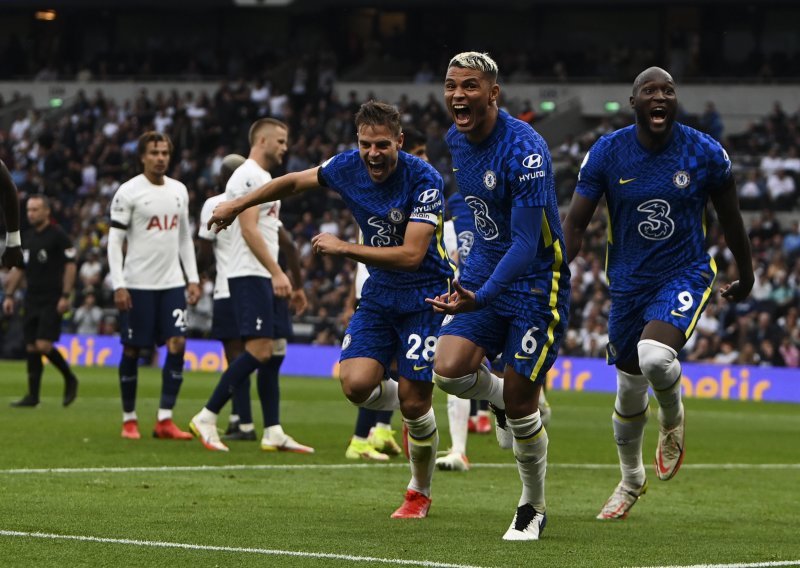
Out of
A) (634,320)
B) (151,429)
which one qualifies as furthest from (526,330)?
(151,429)

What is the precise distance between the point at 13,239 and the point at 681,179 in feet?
12.3

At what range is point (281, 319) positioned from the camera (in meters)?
12.5

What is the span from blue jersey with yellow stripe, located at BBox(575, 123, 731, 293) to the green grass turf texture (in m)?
1.44

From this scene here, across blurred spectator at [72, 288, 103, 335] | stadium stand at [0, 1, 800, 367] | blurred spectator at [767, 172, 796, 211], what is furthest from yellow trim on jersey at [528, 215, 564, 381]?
blurred spectator at [767, 172, 796, 211]

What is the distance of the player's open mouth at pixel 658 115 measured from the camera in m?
7.94

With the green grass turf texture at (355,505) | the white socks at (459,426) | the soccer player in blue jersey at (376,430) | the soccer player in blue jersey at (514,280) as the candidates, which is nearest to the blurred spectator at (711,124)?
the green grass turf texture at (355,505)

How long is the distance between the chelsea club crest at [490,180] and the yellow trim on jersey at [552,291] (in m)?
A: 0.29

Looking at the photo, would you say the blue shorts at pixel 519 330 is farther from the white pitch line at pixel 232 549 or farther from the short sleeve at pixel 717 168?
the white pitch line at pixel 232 549

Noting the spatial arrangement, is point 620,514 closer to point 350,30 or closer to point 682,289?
point 682,289

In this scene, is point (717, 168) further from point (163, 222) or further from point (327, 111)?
point (327, 111)

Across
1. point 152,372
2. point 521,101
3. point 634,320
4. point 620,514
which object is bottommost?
point 152,372

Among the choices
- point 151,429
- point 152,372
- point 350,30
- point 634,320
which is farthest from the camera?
point 350,30

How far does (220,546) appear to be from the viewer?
22.4ft

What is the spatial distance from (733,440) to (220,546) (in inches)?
371
